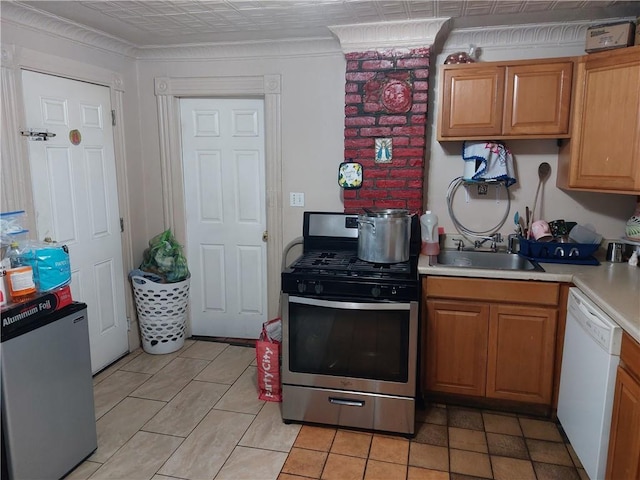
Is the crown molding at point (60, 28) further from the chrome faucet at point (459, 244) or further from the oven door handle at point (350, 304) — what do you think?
the chrome faucet at point (459, 244)

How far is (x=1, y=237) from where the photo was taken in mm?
1919

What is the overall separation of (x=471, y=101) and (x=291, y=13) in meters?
1.13

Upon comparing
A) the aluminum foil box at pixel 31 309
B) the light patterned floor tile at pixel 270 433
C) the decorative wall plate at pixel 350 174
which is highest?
the decorative wall plate at pixel 350 174

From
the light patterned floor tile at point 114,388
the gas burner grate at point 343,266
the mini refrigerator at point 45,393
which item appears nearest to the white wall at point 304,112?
the gas burner grate at point 343,266

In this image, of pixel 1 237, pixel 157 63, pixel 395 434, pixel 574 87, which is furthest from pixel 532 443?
pixel 157 63

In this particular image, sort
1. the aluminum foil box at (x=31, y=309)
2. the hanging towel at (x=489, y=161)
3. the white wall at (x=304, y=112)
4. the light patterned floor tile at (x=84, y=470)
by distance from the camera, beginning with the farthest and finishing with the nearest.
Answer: the white wall at (x=304, y=112) < the hanging towel at (x=489, y=161) < the light patterned floor tile at (x=84, y=470) < the aluminum foil box at (x=31, y=309)

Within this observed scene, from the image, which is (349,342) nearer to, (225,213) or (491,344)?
(491,344)

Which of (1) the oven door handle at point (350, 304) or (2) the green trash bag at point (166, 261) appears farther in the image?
(2) the green trash bag at point (166, 261)

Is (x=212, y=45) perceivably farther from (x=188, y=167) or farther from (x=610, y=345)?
(x=610, y=345)

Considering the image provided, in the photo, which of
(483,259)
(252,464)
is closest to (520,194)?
(483,259)

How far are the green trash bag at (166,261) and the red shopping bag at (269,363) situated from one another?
2.97 ft

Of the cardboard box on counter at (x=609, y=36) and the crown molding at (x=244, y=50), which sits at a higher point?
the crown molding at (x=244, y=50)

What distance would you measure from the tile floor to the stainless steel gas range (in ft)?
0.45

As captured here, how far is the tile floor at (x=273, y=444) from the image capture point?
2.08 meters
